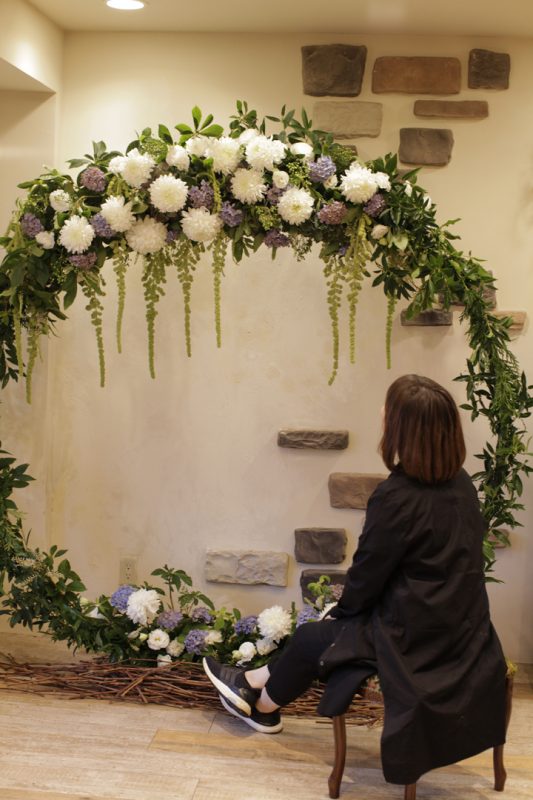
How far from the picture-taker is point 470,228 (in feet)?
A: 12.0

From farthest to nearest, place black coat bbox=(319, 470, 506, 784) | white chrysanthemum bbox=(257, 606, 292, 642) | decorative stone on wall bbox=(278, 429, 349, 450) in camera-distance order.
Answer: decorative stone on wall bbox=(278, 429, 349, 450) < white chrysanthemum bbox=(257, 606, 292, 642) < black coat bbox=(319, 470, 506, 784)

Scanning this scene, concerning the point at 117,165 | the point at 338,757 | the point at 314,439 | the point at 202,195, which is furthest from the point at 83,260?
the point at 338,757

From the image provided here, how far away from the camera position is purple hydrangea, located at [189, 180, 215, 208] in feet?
9.84

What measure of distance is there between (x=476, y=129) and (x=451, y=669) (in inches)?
81.4

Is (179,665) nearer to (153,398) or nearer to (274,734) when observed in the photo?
(274,734)

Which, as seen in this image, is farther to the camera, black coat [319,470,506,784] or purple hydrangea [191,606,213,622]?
purple hydrangea [191,606,213,622]

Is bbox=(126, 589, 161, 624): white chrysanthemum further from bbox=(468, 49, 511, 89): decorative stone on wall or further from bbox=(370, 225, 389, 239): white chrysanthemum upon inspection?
bbox=(468, 49, 511, 89): decorative stone on wall

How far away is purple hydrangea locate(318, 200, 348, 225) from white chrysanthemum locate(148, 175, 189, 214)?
1.41 feet

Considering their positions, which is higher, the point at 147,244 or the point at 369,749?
the point at 147,244

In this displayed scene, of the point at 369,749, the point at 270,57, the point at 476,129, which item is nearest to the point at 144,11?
the point at 270,57

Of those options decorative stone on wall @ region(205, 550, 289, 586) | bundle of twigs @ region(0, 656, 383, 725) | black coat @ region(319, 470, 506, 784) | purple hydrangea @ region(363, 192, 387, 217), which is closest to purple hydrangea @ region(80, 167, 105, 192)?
purple hydrangea @ region(363, 192, 387, 217)

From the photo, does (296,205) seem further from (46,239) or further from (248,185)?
(46,239)

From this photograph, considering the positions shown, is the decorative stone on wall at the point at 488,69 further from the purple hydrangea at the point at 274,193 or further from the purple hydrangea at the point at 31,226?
the purple hydrangea at the point at 31,226

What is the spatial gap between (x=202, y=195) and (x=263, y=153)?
0.23m
